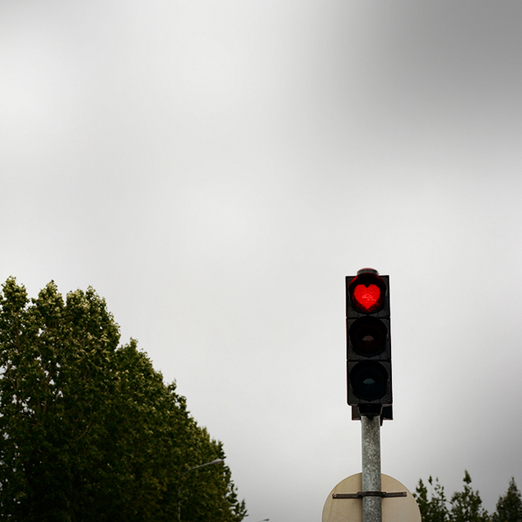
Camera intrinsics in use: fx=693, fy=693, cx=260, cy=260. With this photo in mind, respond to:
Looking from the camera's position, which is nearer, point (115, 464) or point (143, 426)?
point (115, 464)

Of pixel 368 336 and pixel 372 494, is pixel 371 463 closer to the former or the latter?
pixel 372 494

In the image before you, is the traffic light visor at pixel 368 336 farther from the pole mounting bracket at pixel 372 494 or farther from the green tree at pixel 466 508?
the green tree at pixel 466 508

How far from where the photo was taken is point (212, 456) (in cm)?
4691

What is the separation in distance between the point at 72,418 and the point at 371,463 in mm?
21299

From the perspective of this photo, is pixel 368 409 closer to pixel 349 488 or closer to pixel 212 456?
pixel 349 488

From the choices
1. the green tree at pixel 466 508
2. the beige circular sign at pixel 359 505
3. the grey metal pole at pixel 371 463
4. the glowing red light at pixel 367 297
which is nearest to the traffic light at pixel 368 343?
the glowing red light at pixel 367 297

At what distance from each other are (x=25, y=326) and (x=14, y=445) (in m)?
4.49

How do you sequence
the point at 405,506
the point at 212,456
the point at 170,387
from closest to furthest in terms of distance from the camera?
the point at 405,506 < the point at 170,387 < the point at 212,456

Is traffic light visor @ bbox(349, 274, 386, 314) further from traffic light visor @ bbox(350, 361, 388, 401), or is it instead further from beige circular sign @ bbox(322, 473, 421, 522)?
beige circular sign @ bbox(322, 473, 421, 522)

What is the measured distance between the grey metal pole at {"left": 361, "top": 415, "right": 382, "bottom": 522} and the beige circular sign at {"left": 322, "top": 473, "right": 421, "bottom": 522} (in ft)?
0.55

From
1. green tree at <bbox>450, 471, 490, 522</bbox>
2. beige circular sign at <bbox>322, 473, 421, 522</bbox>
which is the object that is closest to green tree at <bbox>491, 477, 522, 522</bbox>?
green tree at <bbox>450, 471, 490, 522</bbox>

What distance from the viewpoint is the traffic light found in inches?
190

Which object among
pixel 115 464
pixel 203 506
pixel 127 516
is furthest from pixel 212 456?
pixel 115 464

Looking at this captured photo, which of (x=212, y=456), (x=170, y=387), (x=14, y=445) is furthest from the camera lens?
(x=212, y=456)
